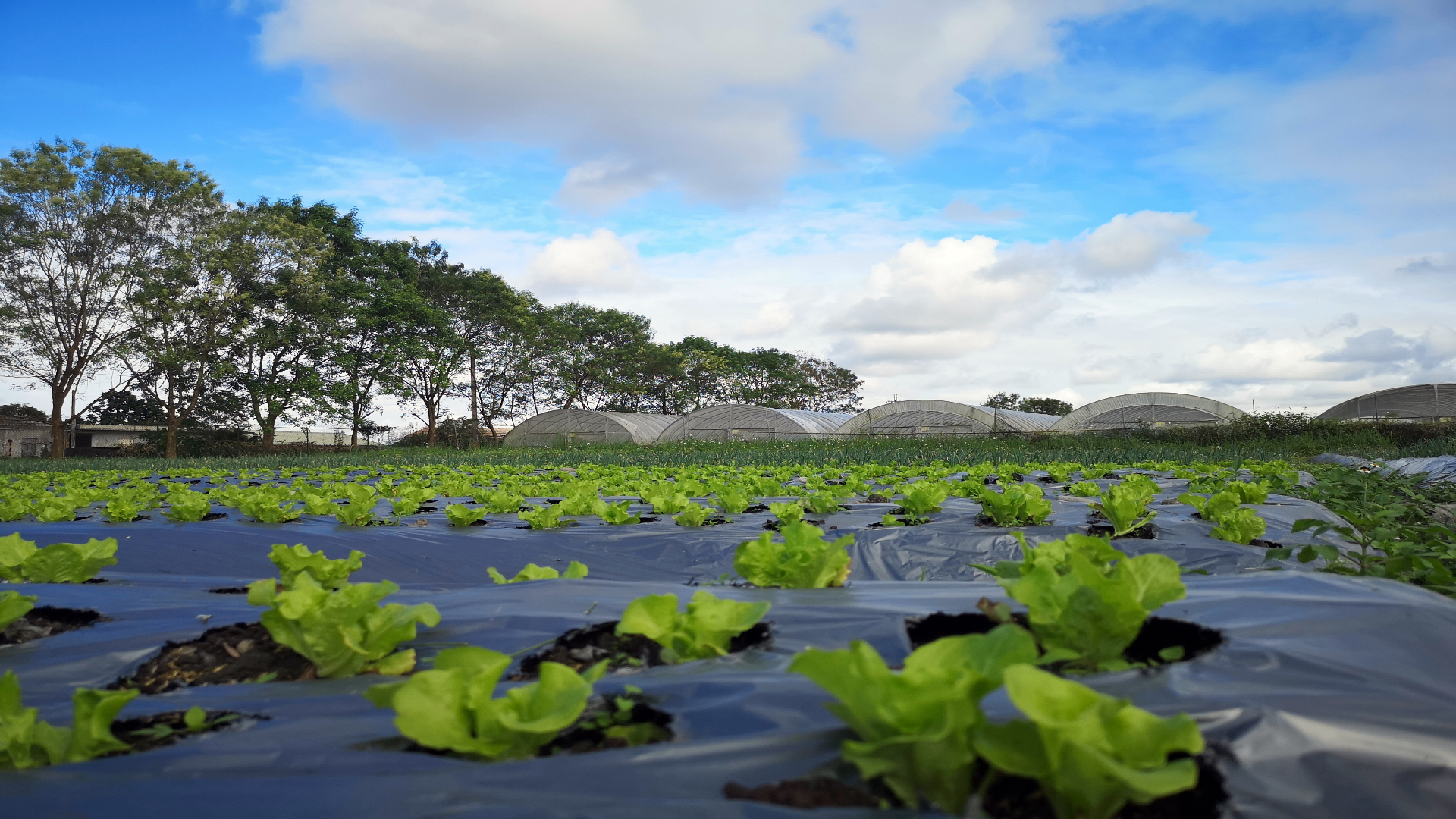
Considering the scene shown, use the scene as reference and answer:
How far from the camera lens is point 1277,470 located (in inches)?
309

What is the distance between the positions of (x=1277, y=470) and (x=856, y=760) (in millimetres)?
8828

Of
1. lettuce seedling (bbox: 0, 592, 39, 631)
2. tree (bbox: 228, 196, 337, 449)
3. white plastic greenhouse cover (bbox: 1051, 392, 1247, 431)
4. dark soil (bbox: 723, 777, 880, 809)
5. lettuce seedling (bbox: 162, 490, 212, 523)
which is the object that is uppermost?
tree (bbox: 228, 196, 337, 449)

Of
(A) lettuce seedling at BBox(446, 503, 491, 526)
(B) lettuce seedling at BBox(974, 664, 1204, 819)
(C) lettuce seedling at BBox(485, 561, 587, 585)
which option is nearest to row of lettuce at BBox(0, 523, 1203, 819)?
(B) lettuce seedling at BBox(974, 664, 1204, 819)

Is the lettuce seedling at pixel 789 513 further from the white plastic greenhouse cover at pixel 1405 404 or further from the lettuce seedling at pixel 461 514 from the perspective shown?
the white plastic greenhouse cover at pixel 1405 404

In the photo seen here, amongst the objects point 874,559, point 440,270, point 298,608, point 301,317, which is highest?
point 440,270

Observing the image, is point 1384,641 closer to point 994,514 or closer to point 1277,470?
point 994,514

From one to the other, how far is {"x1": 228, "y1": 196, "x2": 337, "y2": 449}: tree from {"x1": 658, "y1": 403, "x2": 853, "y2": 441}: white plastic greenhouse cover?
13.1m

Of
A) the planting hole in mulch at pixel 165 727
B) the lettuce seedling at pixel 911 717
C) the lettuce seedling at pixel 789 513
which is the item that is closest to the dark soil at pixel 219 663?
the planting hole in mulch at pixel 165 727

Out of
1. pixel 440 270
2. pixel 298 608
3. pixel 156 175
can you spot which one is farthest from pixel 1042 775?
pixel 440 270

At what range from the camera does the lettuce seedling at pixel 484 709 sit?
3.50 feet

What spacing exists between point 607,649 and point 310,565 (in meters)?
1.18

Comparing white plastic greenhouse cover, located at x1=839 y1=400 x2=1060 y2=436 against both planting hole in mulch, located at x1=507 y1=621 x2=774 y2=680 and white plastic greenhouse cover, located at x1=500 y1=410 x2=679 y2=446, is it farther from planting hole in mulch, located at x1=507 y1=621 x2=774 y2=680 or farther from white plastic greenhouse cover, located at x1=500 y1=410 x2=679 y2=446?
planting hole in mulch, located at x1=507 y1=621 x2=774 y2=680

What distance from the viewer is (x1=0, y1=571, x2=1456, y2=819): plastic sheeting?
935mm

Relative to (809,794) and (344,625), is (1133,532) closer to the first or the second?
(809,794)
